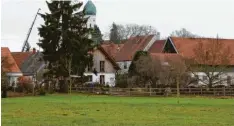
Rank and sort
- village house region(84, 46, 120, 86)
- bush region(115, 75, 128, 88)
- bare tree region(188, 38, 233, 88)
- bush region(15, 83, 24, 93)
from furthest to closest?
village house region(84, 46, 120, 86) → bush region(115, 75, 128, 88) → bare tree region(188, 38, 233, 88) → bush region(15, 83, 24, 93)

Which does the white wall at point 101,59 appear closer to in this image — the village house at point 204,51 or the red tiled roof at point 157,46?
the village house at point 204,51

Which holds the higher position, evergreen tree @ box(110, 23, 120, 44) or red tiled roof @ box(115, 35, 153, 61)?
evergreen tree @ box(110, 23, 120, 44)

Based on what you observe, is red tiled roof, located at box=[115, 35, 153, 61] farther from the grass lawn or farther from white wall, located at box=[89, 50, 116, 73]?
the grass lawn

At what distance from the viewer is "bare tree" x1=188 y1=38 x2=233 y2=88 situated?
208ft

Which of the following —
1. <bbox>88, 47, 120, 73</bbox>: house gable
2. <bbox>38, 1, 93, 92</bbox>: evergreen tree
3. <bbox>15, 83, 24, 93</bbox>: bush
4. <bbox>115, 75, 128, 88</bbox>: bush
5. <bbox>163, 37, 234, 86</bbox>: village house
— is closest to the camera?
<bbox>15, 83, 24, 93</bbox>: bush

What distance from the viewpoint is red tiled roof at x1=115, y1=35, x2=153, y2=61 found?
315 feet

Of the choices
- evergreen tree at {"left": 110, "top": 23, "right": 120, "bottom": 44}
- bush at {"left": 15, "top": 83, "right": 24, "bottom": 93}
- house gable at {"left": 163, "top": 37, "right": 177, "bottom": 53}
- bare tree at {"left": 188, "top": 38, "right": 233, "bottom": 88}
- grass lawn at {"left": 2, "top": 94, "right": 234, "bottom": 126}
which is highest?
evergreen tree at {"left": 110, "top": 23, "right": 120, "bottom": 44}

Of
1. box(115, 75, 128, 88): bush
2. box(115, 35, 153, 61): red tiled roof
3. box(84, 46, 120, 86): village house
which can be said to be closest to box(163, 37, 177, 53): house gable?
box(84, 46, 120, 86): village house

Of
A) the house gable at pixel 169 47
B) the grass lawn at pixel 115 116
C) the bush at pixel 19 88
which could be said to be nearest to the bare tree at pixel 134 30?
the house gable at pixel 169 47

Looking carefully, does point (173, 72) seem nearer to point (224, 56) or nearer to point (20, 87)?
point (224, 56)

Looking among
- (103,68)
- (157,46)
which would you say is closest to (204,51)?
(103,68)

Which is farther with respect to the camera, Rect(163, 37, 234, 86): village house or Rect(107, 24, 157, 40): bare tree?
Rect(107, 24, 157, 40): bare tree

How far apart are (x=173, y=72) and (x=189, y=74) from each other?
2232mm

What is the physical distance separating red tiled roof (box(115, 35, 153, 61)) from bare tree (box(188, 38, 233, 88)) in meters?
25.4
